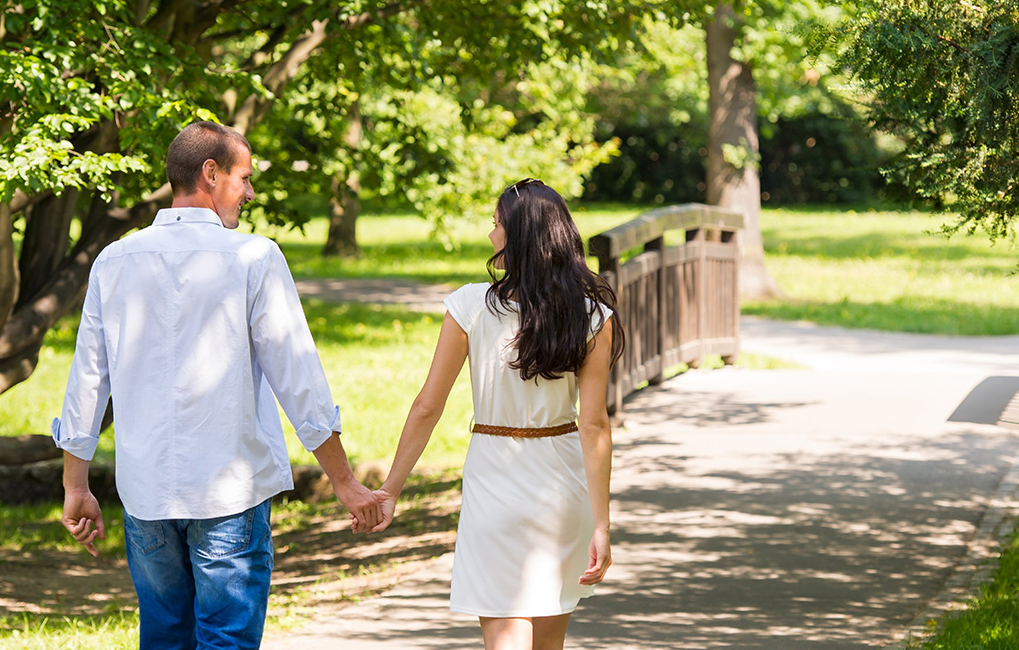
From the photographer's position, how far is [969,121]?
14.7 ft

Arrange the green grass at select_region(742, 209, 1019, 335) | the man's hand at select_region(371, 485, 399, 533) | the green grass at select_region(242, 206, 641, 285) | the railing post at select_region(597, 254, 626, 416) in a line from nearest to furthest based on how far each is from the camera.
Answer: the man's hand at select_region(371, 485, 399, 533)
the railing post at select_region(597, 254, 626, 416)
the green grass at select_region(742, 209, 1019, 335)
the green grass at select_region(242, 206, 641, 285)

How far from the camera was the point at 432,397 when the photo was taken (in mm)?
3535

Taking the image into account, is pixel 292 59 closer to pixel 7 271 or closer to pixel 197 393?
pixel 7 271

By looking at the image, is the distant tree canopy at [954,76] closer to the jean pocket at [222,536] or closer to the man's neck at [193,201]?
the man's neck at [193,201]

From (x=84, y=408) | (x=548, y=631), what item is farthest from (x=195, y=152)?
(x=548, y=631)

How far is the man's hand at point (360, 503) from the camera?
352 centimetres

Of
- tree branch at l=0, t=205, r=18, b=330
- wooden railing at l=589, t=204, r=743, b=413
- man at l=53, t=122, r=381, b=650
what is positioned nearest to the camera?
man at l=53, t=122, r=381, b=650

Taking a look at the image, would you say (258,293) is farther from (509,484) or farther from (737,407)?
(737,407)

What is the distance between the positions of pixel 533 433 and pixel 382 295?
15.1 m

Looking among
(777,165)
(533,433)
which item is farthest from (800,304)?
(777,165)

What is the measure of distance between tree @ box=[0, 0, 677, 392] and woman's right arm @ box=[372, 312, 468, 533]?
7.69 feet

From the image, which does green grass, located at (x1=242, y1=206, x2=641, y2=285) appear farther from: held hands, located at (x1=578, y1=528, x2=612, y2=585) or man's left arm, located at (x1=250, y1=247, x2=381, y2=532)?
held hands, located at (x1=578, y1=528, x2=612, y2=585)

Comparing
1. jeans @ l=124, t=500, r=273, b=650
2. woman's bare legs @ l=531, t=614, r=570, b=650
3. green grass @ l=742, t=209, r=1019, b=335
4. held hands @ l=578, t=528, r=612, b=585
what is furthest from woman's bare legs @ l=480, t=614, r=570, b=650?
green grass @ l=742, t=209, r=1019, b=335

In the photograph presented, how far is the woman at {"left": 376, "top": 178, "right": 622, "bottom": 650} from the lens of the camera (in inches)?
135
